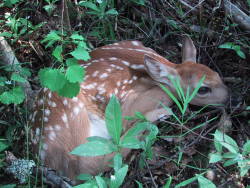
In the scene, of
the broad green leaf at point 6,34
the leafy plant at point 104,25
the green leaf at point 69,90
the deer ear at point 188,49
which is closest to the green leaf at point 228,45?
A: the deer ear at point 188,49

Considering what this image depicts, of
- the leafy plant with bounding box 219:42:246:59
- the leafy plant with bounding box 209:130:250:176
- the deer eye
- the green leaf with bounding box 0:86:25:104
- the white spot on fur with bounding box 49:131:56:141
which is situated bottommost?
the white spot on fur with bounding box 49:131:56:141

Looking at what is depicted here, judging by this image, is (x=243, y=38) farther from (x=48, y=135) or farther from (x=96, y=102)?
(x=48, y=135)

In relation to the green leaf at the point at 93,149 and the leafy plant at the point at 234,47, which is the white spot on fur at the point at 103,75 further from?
the green leaf at the point at 93,149

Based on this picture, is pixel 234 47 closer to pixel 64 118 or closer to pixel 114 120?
pixel 64 118

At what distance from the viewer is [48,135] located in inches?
120

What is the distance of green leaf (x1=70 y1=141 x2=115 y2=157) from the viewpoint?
6.39ft

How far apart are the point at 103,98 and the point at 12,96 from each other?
30.7 inches

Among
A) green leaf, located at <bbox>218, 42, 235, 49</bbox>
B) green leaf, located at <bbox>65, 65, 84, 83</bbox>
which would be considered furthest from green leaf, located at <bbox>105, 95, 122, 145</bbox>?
green leaf, located at <bbox>218, 42, 235, 49</bbox>

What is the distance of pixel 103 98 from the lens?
130 inches

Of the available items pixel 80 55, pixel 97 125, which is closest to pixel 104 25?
pixel 97 125

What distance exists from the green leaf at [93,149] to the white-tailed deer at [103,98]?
903 mm

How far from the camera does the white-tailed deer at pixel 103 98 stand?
303cm

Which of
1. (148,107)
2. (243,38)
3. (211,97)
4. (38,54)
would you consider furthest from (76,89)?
(243,38)

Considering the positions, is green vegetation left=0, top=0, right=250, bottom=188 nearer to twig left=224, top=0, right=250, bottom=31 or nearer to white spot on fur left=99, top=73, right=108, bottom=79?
twig left=224, top=0, right=250, bottom=31
